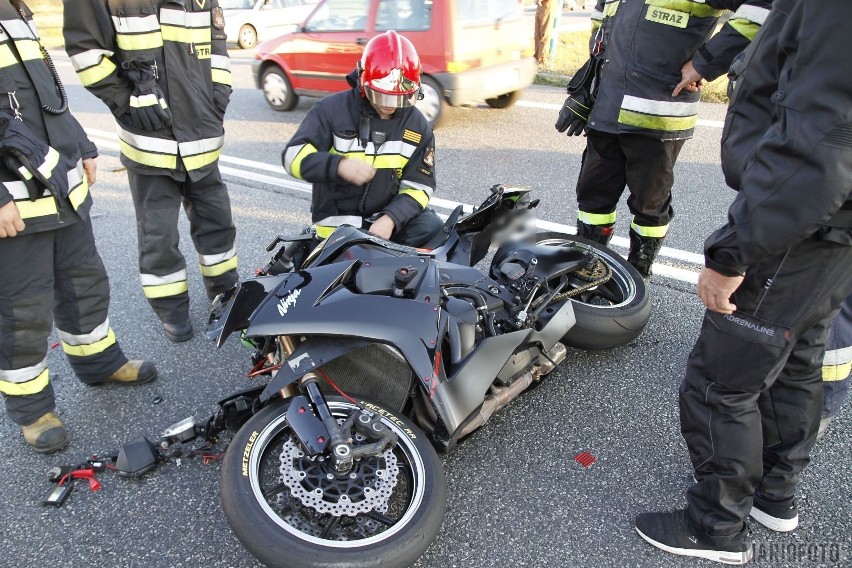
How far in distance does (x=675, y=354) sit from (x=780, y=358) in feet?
4.79

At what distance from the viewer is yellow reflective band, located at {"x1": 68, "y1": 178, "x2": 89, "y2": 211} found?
2.60 meters

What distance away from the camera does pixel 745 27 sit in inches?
113

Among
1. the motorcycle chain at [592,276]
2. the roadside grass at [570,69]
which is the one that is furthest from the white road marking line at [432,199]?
the roadside grass at [570,69]

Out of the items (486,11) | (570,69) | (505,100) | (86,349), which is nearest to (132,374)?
(86,349)

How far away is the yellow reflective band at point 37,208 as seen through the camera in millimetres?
2432

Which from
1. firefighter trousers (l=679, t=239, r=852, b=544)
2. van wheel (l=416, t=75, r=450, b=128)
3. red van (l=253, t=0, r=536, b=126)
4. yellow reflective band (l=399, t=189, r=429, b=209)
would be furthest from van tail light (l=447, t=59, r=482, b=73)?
firefighter trousers (l=679, t=239, r=852, b=544)

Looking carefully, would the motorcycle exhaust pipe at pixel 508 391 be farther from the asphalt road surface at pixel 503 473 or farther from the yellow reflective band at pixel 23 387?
the yellow reflective band at pixel 23 387

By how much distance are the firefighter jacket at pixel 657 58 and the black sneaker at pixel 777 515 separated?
1.90m

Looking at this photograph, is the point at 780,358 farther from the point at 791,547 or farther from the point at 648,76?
the point at 648,76

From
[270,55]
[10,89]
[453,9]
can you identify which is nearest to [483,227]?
[10,89]

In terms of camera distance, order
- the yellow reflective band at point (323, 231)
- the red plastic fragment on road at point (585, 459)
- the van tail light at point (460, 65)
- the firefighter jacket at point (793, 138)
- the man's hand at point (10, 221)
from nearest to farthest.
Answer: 1. the firefighter jacket at point (793, 138)
2. the man's hand at point (10, 221)
3. the red plastic fragment on road at point (585, 459)
4. the yellow reflective band at point (323, 231)
5. the van tail light at point (460, 65)

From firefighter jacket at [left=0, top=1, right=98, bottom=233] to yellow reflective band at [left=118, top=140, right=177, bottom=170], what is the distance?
50 cm

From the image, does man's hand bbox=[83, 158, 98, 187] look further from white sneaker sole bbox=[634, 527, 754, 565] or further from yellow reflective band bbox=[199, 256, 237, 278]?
white sneaker sole bbox=[634, 527, 754, 565]

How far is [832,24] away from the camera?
1.45 m
